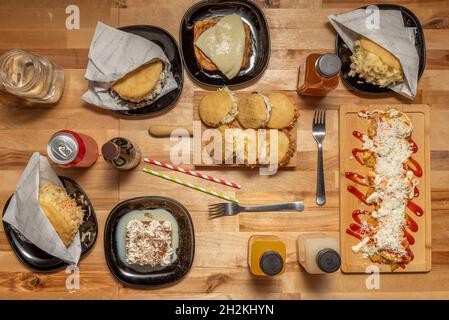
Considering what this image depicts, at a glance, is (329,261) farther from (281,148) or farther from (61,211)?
(61,211)

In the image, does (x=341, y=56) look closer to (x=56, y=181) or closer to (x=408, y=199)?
(x=408, y=199)

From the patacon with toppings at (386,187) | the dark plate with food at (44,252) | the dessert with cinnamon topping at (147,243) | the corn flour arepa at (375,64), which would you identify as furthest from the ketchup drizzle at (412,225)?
the dark plate with food at (44,252)

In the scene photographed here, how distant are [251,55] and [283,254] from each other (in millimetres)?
726

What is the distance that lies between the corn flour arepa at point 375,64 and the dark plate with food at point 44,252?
108 cm

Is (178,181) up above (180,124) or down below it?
below

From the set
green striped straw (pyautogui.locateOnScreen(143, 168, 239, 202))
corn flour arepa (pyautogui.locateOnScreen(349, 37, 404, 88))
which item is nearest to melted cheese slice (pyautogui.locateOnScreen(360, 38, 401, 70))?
corn flour arepa (pyautogui.locateOnScreen(349, 37, 404, 88))

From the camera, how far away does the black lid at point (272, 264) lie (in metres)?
1.24

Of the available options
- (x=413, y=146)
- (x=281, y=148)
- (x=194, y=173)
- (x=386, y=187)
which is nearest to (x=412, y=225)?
(x=386, y=187)

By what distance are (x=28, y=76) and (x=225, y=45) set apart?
700 millimetres

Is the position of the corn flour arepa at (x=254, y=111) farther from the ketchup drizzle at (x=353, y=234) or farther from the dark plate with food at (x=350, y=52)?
the ketchup drizzle at (x=353, y=234)

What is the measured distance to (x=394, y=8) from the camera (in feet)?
4.56

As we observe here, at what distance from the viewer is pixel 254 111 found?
1.31 metres

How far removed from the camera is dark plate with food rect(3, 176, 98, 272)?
4.58 feet

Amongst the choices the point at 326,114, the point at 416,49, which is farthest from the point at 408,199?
→ the point at 416,49
